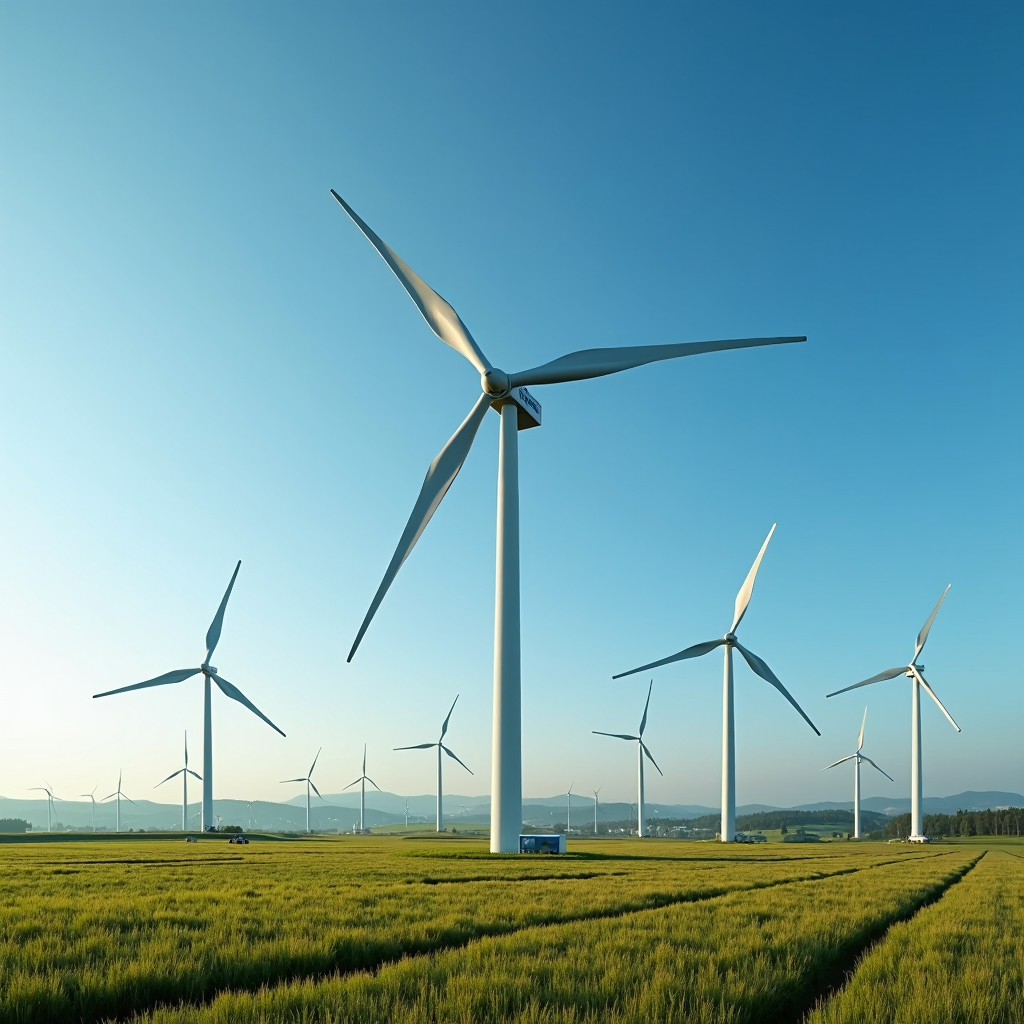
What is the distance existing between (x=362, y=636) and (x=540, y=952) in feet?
87.9

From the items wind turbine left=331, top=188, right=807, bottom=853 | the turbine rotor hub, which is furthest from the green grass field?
the turbine rotor hub

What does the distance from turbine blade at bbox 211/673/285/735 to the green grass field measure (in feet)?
276

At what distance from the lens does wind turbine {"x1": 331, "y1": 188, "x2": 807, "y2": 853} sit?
48.3 metres

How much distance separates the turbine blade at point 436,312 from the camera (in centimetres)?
5697

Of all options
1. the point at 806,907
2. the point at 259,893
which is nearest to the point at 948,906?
the point at 806,907

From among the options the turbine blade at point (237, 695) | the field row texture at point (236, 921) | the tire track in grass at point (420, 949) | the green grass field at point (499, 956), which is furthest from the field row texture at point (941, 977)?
the turbine blade at point (237, 695)

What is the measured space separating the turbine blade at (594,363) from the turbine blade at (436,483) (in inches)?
138

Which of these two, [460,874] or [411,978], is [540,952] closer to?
[411,978]

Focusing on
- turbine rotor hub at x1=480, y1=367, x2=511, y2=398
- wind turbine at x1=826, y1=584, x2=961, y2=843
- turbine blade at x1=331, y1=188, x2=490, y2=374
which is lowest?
wind turbine at x1=826, y1=584, x2=961, y2=843

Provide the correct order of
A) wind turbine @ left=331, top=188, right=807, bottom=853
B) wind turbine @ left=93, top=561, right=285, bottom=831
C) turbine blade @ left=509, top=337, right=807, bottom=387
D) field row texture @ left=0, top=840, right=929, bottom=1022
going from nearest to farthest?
field row texture @ left=0, top=840, right=929, bottom=1022 < wind turbine @ left=331, top=188, right=807, bottom=853 < turbine blade @ left=509, top=337, right=807, bottom=387 < wind turbine @ left=93, top=561, right=285, bottom=831

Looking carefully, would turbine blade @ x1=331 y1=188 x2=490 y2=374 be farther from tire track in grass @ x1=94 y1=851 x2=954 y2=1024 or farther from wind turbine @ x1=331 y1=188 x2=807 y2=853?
tire track in grass @ x1=94 y1=851 x2=954 y2=1024

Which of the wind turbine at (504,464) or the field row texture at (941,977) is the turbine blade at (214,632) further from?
the field row texture at (941,977)

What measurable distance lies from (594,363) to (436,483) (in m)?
14.2

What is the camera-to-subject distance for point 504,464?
54062 millimetres
